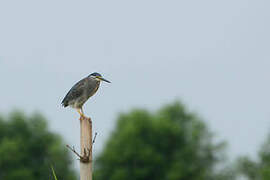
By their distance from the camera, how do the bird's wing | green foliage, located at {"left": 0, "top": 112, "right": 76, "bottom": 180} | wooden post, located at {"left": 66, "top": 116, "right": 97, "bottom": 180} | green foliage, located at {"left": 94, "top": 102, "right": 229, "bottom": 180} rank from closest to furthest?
wooden post, located at {"left": 66, "top": 116, "right": 97, "bottom": 180}, the bird's wing, green foliage, located at {"left": 0, "top": 112, "right": 76, "bottom": 180}, green foliage, located at {"left": 94, "top": 102, "right": 229, "bottom": 180}

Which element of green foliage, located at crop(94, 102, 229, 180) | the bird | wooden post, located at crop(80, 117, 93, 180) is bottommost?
wooden post, located at crop(80, 117, 93, 180)

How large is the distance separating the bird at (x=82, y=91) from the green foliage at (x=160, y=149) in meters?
35.5

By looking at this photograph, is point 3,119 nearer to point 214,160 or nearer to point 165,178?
point 165,178

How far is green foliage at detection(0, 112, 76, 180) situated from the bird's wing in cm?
3524

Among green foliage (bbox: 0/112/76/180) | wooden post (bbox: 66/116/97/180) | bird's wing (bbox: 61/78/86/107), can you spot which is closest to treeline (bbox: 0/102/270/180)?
green foliage (bbox: 0/112/76/180)

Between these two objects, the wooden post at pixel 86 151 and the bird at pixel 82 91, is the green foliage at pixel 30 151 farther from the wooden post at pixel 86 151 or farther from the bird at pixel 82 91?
the wooden post at pixel 86 151

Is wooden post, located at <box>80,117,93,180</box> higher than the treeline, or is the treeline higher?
the treeline

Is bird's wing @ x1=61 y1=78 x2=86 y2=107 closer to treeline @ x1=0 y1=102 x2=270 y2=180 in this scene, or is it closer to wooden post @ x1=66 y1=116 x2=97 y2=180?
wooden post @ x1=66 y1=116 x2=97 y2=180

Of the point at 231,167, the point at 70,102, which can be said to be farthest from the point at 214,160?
the point at 70,102

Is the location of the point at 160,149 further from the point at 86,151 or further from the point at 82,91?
the point at 86,151

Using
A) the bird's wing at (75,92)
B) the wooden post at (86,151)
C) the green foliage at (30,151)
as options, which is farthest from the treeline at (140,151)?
the wooden post at (86,151)

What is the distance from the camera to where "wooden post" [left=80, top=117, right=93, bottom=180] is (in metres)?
6.52

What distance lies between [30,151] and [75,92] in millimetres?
40736

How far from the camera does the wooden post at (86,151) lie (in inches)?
257
